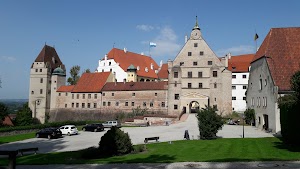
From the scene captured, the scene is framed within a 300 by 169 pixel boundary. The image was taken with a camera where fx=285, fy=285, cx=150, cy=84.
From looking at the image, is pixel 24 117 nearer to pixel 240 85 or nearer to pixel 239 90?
pixel 239 90

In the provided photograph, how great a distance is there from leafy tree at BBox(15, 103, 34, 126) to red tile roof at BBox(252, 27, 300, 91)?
2259 inches

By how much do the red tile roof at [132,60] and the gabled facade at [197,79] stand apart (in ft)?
80.9

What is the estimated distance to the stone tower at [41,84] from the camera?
80312 mm

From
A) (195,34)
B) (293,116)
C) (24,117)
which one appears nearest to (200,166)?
(293,116)

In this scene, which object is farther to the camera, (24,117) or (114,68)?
(114,68)

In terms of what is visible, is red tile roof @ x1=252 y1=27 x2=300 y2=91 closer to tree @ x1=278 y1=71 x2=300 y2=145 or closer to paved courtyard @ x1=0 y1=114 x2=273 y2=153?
paved courtyard @ x1=0 y1=114 x2=273 y2=153

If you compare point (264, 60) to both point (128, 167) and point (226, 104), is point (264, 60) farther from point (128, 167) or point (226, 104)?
point (128, 167)

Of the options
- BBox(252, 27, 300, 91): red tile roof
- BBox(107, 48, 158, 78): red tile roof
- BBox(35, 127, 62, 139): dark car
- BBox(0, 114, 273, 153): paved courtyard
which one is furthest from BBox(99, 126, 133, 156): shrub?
BBox(107, 48, 158, 78): red tile roof

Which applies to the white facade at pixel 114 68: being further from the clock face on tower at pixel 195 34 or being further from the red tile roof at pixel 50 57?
the clock face on tower at pixel 195 34

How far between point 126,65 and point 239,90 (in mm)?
35063

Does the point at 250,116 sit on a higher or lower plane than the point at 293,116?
lower

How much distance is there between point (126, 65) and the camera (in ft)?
289

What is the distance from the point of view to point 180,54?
6562 centimetres

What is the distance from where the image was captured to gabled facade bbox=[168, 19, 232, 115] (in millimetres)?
62938
